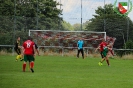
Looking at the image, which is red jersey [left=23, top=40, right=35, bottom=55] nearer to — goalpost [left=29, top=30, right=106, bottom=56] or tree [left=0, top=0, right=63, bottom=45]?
goalpost [left=29, top=30, right=106, bottom=56]

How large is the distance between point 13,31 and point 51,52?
474 centimetres

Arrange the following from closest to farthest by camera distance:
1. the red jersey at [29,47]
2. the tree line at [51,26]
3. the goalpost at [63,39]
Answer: the red jersey at [29,47]
the goalpost at [63,39]
the tree line at [51,26]

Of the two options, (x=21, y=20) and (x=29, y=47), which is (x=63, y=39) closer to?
(x=21, y=20)

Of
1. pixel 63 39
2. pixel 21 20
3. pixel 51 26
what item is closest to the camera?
pixel 21 20

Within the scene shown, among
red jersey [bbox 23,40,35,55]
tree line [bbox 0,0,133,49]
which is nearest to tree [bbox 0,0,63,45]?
tree line [bbox 0,0,133,49]

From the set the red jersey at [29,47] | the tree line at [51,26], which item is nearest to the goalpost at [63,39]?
the tree line at [51,26]

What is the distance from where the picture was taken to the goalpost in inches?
1977

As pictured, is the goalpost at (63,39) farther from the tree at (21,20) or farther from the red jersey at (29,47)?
the red jersey at (29,47)

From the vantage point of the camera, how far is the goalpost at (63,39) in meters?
50.2

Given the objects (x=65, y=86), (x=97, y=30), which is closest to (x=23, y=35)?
(x=97, y=30)

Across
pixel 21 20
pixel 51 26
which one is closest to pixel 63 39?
pixel 51 26

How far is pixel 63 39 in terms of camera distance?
51188mm

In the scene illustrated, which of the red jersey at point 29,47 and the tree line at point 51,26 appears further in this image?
the tree line at point 51,26

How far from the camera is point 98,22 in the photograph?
52.8m
